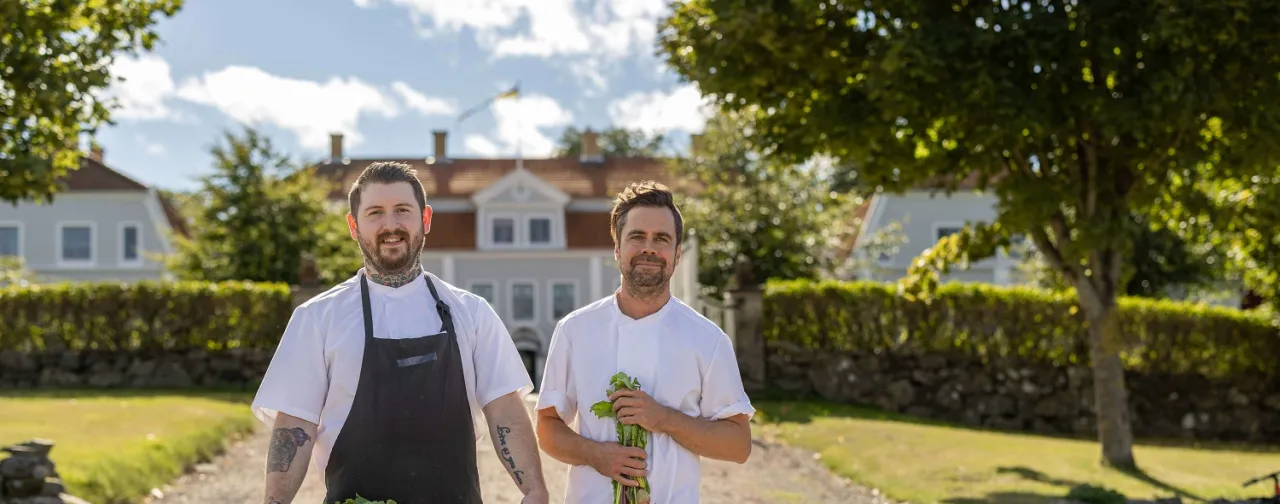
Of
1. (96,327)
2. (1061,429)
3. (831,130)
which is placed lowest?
(1061,429)

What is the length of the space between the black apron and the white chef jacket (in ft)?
1.33

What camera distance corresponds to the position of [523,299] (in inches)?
1829

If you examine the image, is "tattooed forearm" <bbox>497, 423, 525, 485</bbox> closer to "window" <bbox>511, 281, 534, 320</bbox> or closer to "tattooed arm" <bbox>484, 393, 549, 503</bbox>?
"tattooed arm" <bbox>484, 393, 549, 503</bbox>

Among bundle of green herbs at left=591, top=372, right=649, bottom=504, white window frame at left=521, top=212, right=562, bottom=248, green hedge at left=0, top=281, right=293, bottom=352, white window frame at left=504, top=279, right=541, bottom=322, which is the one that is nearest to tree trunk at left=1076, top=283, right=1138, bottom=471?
bundle of green herbs at left=591, top=372, right=649, bottom=504

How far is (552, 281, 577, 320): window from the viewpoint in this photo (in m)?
46.5

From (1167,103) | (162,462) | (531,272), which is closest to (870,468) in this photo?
(1167,103)

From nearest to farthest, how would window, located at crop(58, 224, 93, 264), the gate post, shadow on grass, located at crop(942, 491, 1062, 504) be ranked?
shadow on grass, located at crop(942, 491, 1062, 504)
the gate post
window, located at crop(58, 224, 93, 264)

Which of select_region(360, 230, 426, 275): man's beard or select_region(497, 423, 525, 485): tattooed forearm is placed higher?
select_region(360, 230, 426, 275): man's beard

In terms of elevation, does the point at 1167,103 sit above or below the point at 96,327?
above

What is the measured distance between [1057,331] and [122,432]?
13.5m

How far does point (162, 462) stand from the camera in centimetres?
1234

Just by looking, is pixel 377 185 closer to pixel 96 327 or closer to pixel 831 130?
pixel 831 130

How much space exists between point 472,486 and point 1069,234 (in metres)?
10.9

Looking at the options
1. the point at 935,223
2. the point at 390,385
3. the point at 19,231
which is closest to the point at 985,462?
the point at 390,385
